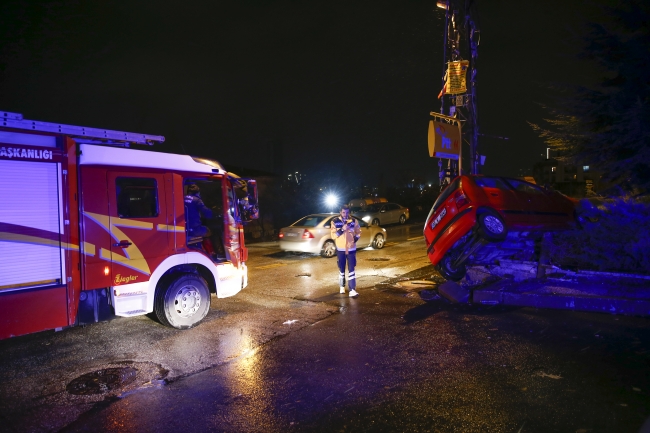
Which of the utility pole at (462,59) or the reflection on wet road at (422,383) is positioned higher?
the utility pole at (462,59)

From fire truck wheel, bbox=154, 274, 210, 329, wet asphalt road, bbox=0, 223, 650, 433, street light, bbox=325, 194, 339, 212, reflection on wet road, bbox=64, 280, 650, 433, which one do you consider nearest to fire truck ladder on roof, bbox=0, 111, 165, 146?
fire truck wheel, bbox=154, 274, 210, 329

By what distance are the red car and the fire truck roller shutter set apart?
6.76 m

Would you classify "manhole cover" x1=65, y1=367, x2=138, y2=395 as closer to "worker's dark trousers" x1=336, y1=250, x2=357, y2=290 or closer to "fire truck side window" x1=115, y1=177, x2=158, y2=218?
"fire truck side window" x1=115, y1=177, x2=158, y2=218

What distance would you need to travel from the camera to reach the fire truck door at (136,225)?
6.00 meters

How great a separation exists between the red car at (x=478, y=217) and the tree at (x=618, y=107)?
53.1 inches

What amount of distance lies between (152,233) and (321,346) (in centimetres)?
282

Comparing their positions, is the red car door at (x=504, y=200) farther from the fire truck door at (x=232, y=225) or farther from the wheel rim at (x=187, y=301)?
the wheel rim at (x=187, y=301)

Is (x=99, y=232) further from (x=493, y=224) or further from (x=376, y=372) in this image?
(x=493, y=224)

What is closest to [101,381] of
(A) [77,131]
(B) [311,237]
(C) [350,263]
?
(A) [77,131]

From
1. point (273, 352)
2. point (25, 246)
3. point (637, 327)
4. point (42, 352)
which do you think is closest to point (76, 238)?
point (25, 246)

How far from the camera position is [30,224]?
17.2ft

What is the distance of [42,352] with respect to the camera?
19.3 ft

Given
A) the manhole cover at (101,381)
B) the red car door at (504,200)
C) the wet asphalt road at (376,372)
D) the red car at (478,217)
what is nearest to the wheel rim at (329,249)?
the red car at (478,217)

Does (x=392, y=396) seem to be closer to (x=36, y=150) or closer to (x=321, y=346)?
(x=321, y=346)
